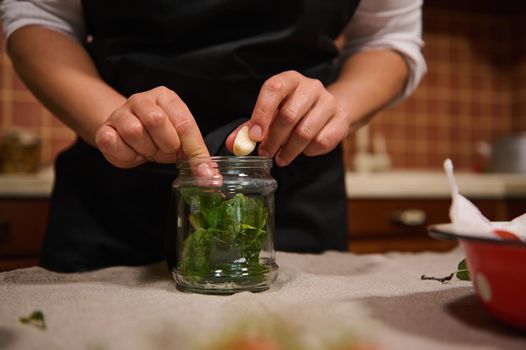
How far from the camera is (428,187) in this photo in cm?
161

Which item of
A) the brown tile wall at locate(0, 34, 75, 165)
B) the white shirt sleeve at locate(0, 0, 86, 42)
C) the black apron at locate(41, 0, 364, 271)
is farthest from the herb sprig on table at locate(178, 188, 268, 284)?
the brown tile wall at locate(0, 34, 75, 165)

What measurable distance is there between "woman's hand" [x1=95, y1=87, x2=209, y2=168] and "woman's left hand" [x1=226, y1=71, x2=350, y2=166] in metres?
0.06

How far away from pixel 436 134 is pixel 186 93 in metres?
1.73

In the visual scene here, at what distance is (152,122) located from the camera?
51cm

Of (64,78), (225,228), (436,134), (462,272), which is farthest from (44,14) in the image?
(436,134)

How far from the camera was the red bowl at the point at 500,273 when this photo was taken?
364mm

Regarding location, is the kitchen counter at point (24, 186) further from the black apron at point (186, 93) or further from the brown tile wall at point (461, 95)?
the brown tile wall at point (461, 95)

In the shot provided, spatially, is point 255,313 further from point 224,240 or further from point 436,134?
point 436,134

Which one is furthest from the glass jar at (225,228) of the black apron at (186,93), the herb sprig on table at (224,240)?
the black apron at (186,93)

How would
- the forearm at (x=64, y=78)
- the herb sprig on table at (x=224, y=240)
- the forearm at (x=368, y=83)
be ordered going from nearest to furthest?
the herb sprig on table at (x=224, y=240)
the forearm at (x=64, y=78)
the forearm at (x=368, y=83)

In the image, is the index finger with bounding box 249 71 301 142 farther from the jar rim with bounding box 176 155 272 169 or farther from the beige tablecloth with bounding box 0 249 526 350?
the beige tablecloth with bounding box 0 249 526 350

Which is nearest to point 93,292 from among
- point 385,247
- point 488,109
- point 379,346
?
point 379,346

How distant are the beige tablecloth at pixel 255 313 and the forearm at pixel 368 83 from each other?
0.28 m

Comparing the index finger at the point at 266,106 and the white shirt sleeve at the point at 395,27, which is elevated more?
the white shirt sleeve at the point at 395,27
